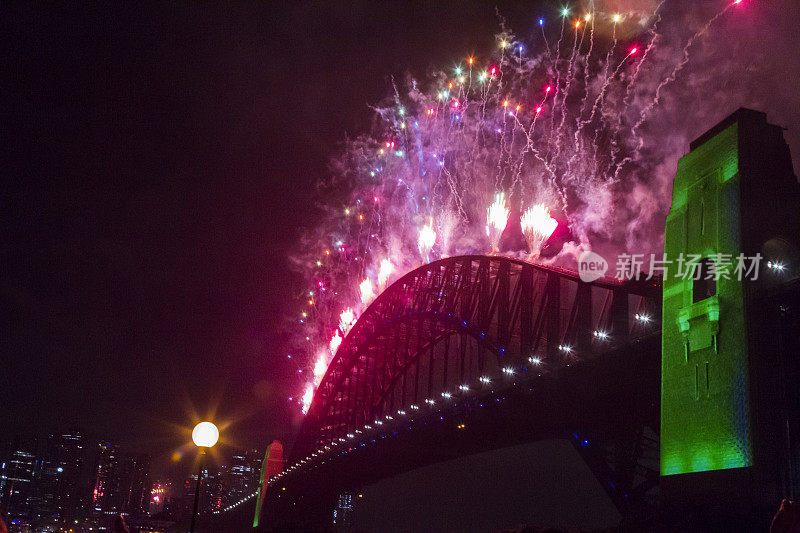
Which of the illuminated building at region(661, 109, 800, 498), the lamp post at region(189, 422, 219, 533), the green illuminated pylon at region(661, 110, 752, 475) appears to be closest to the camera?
the lamp post at region(189, 422, 219, 533)

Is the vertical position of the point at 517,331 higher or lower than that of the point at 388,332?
lower

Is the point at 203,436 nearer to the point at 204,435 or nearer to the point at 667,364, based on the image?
the point at 204,435

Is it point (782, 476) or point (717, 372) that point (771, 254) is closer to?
point (717, 372)

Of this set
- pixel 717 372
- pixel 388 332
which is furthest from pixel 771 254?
pixel 388 332

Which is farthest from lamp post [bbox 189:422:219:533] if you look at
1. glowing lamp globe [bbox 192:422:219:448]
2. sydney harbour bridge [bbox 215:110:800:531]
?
sydney harbour bridge [bbox 215:110:800:531]

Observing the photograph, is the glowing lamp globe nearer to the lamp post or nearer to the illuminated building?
the lamp post
